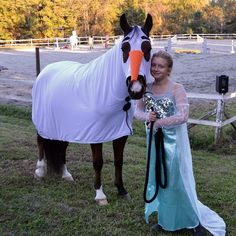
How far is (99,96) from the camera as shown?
3.68m

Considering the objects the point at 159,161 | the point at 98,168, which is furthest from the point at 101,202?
the point at 159,161

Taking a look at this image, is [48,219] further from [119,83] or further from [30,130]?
[30,130]

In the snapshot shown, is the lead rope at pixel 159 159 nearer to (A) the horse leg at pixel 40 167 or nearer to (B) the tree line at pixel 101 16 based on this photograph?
(A) the horse leg at pixel 40 167

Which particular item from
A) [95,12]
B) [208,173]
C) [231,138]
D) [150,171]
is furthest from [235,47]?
[150,171]

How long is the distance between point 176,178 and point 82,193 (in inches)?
56.2

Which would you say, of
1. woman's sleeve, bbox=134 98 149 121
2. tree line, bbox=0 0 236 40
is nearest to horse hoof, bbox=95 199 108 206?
woman's sleeve, bbox=134 98 149 121

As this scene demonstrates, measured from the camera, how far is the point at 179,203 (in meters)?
3.18

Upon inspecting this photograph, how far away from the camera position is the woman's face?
3.10 m

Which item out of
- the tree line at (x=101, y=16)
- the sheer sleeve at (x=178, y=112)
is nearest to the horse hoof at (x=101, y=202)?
the sheer sleeve at (x=178, y=112)

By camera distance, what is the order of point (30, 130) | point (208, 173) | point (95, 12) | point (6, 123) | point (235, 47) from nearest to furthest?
point (208, 173) < point (30, 130) < point (6, 123) < point (235, 47) < point (95, 12)

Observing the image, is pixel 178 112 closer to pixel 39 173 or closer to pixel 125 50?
pixel 125 50

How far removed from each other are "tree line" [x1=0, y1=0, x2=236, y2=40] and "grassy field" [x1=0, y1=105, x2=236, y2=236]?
27204 mm

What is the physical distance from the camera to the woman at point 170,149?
10.2ft

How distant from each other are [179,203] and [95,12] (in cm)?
4812
